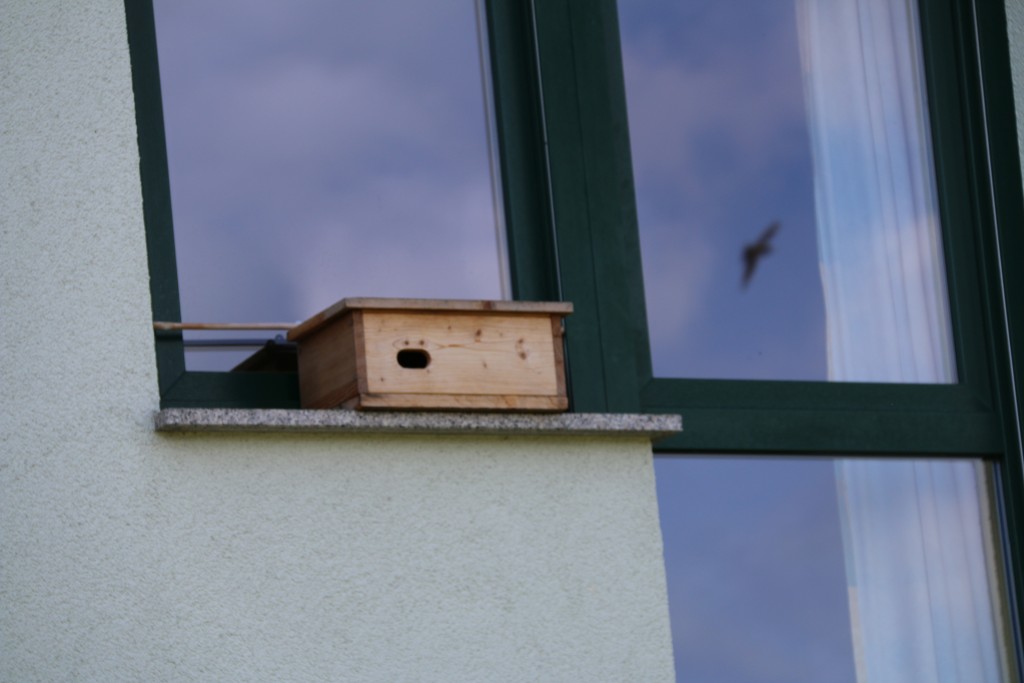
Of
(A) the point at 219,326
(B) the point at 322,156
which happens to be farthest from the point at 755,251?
(A) the point at 219,326

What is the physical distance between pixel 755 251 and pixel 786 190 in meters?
0.20

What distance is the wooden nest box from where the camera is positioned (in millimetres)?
4055

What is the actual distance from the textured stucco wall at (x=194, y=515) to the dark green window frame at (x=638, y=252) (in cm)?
17

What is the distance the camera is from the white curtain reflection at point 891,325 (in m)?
4.91

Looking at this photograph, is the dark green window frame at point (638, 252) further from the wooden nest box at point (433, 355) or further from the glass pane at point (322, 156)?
the wooden nest box at point (433, 355)

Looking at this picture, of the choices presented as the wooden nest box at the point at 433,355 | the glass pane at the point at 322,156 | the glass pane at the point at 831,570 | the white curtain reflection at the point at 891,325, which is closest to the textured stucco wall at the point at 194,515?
the wooden nest box at the point at 433,355

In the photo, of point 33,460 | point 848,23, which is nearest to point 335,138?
point 33,460

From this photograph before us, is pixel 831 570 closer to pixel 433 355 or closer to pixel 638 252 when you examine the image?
pixel 638 252

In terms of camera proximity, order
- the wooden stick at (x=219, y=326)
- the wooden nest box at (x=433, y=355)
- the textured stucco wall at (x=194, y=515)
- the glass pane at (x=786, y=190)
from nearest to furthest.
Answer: the textured stucco wall at (x=194, y=515)
the wooden nest box at (x=433, y=355)
the wooden stick at (x=219, y=326)
the glass pane at (x=786, y=190)

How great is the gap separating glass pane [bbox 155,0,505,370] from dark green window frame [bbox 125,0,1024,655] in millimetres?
77

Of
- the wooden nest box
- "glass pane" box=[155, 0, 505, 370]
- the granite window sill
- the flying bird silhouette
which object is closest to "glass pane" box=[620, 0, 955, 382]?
the flying bird silhouette

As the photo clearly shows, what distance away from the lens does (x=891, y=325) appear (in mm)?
5055

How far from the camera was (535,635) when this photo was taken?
425cm

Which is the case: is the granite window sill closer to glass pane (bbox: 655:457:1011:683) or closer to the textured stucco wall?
the textured stucco wall
